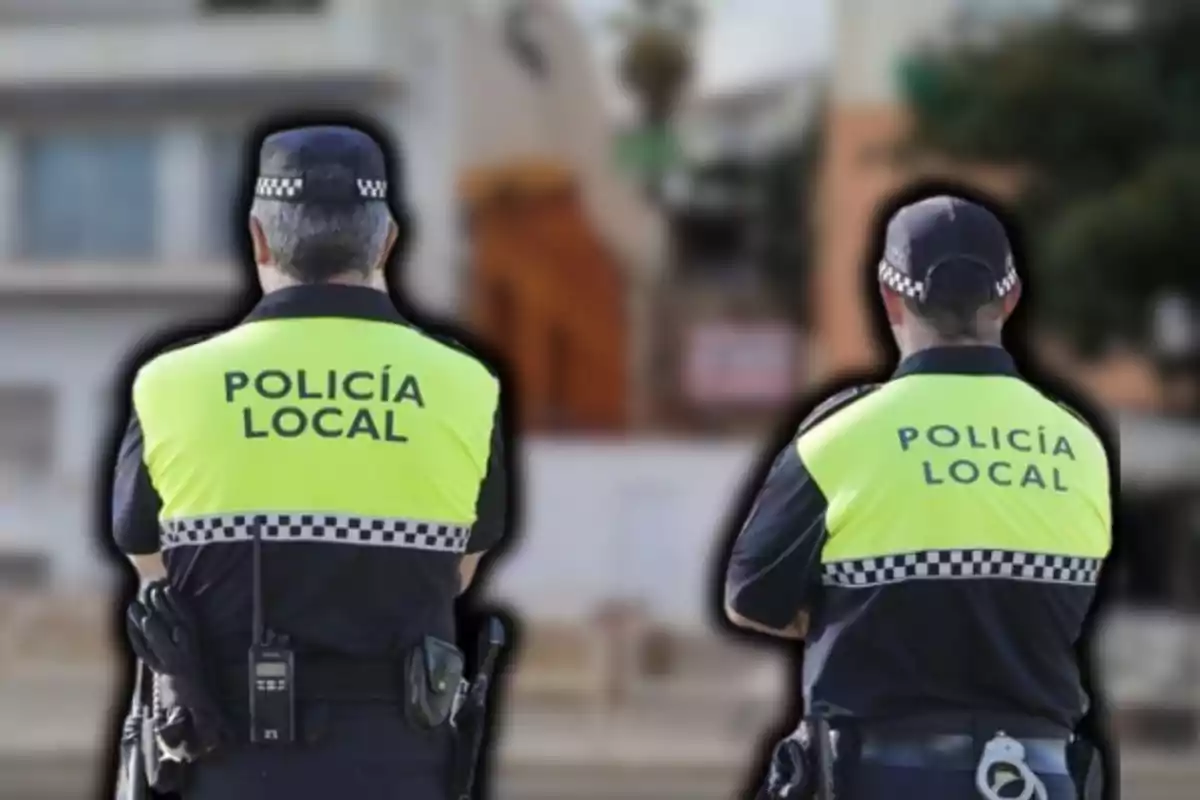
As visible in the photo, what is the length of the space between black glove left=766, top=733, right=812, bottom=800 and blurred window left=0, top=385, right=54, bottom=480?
22726 mm

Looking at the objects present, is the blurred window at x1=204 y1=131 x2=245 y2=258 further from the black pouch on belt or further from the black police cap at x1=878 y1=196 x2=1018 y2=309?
the black pouch on belt

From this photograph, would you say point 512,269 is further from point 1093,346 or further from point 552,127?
point 1093,346

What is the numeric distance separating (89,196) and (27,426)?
2.89m

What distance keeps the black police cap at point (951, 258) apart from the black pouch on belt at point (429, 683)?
0.98 m

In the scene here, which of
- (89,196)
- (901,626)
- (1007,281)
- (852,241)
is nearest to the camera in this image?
(901,626)

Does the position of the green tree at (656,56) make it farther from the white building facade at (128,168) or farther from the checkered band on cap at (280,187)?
the checkered band on cap at (280,187)

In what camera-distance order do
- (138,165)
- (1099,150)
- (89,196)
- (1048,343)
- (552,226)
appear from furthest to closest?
1. (552,226)
2. (89,196)
3. (138,165)
4. (1048,343)
5. (1099,150)

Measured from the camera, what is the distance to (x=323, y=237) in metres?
3.26

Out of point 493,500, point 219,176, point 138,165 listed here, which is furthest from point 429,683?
point 138,165

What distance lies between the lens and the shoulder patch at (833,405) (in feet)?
11.4

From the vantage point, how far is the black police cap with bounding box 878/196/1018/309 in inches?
135

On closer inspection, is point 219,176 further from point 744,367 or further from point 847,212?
point 847,212

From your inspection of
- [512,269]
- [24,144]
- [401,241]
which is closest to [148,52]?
[24,144]

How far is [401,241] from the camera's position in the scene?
139 inches
